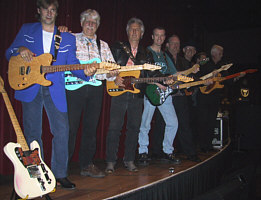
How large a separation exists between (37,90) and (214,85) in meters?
3.23

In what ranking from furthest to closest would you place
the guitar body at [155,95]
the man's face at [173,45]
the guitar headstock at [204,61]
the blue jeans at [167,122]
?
the guitar headstock at [204,61] → the man's face at [173,45] → the blue jeans at [167,122] → the guitar body at [155,95]

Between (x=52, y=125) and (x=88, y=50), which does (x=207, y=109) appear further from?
(x=52, y=125)

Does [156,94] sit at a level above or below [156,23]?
below

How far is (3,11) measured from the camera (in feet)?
9.76

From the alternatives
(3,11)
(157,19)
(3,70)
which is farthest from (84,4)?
(157,19)

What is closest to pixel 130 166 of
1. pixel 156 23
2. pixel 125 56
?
pixel 125 56

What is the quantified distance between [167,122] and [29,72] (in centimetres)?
214

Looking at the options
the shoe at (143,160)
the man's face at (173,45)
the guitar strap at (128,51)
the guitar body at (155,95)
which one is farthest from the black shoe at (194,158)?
the guitar strap at (128,51)

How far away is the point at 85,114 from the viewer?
2.95 m

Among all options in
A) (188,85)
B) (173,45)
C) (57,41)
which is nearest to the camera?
(57,41)

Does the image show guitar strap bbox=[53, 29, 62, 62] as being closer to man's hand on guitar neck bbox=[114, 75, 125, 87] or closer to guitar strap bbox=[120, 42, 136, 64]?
man's hand on guitar neck bbox=[114, 75, 125, 87]

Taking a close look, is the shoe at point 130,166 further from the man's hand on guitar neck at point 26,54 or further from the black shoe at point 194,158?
the man's hand on guitar neck at point 26,54

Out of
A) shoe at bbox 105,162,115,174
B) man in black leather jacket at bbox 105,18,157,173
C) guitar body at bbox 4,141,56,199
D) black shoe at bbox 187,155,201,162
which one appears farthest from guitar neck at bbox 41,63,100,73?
black shoe at bbox 187,155,201,162

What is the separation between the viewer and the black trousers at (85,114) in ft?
9.16
